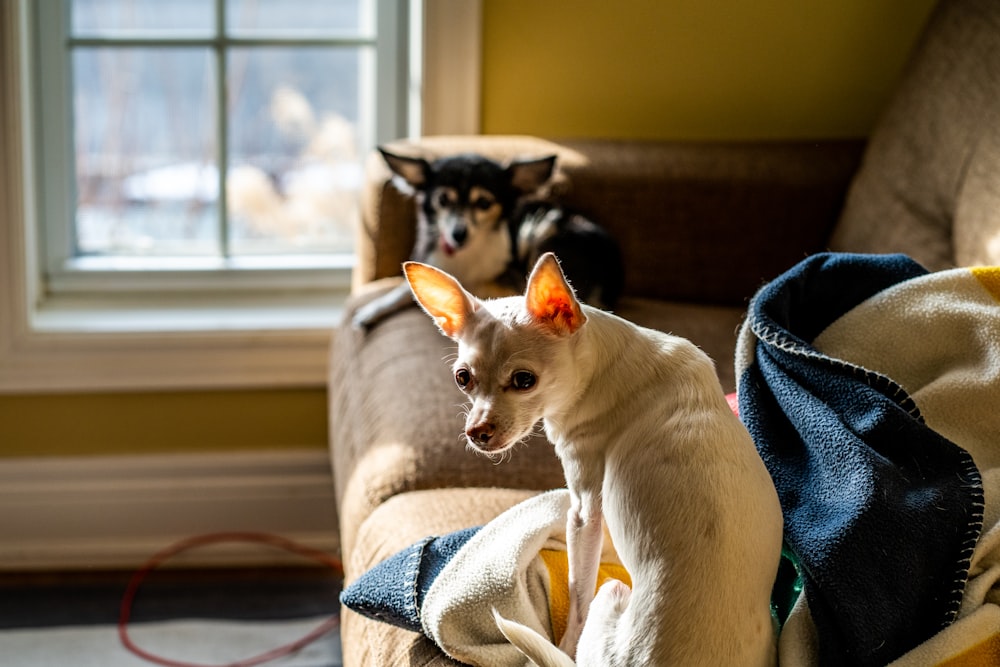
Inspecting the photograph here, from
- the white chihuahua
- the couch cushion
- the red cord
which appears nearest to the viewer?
the white chihuahua

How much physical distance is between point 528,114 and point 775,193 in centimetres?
56

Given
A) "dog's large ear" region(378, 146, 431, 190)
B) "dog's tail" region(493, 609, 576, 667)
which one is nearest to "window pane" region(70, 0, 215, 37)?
"dog's large ear" region(378, 146, 431, 190)

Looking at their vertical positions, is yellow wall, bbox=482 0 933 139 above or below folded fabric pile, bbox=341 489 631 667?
above

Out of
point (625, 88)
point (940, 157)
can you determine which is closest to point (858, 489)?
point (940, 157)

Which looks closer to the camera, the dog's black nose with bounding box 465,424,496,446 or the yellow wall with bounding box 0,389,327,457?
the dog's black nose with bounding box 465,424,496,446

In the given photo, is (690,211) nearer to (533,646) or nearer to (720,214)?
(720,214)

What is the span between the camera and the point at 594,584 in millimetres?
923

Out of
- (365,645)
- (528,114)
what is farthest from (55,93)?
(365,645)

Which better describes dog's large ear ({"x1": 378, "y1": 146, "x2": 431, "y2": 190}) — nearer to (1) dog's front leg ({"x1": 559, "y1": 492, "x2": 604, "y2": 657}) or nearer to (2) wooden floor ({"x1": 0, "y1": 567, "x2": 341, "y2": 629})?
(2) wooden floor ({"x1": 0, "y1": 567, "x2": 341, "y2": 629})

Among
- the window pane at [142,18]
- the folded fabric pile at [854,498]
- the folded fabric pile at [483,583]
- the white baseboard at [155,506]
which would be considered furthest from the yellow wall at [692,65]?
the folded fabric pile at [483,583]

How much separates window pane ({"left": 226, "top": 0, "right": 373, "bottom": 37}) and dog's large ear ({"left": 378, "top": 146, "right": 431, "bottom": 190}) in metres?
0.60

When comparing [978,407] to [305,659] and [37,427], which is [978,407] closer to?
[305,659]

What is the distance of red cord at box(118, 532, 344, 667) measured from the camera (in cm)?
192

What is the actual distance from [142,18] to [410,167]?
0.83m
